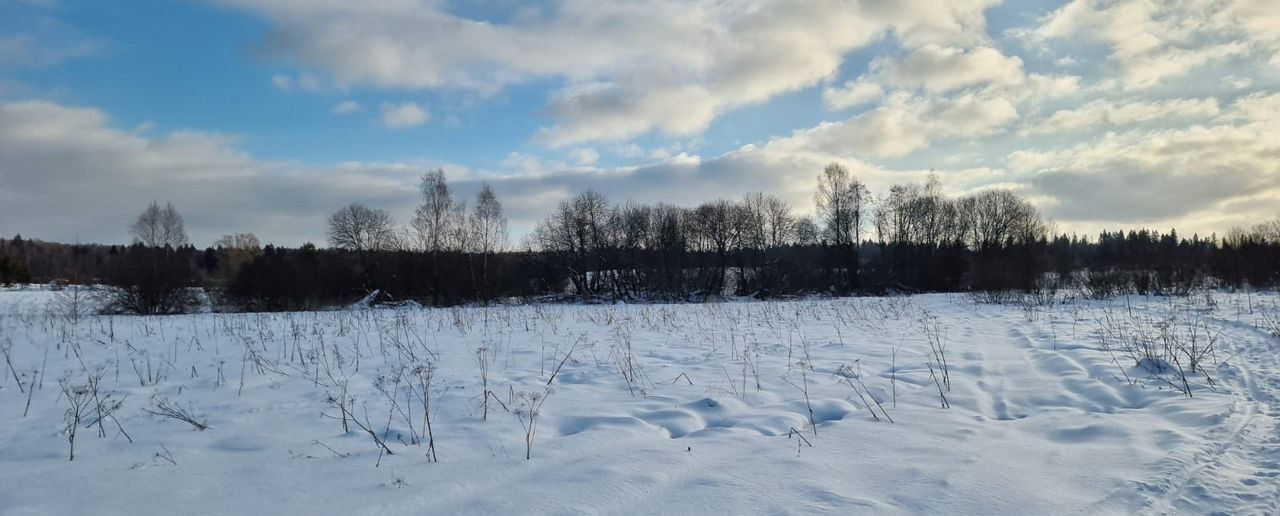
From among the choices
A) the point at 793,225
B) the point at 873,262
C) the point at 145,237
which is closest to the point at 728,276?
the point at 793,225

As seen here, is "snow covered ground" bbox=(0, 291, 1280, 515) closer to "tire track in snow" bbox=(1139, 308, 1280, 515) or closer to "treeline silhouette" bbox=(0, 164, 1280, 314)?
"tire track in snow" bbox=(1139, 308, 1280, 515)

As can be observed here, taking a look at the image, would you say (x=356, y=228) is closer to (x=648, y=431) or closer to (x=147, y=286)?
(x=147, y=286)

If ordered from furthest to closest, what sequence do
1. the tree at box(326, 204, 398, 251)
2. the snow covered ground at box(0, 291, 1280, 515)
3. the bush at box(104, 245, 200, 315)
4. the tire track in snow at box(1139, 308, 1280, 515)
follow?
the tree at box(326, 204, 398, 251)
the bush at box(104, 245, 200, 315)
the snow covered ground at box(0, 291, 1280, 515)
the tire track in snow at box(1139, 308, 1280, 515)

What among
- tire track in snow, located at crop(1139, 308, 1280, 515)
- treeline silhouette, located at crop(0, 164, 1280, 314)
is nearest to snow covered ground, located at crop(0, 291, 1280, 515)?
tire track in snow, located at crop(1139, 308, 1280, 515)

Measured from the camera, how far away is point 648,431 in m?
4.59

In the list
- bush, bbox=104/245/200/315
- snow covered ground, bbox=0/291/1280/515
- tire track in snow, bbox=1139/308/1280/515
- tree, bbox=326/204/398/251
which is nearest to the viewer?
tire track in snow, bbox=1139/308/1280/515

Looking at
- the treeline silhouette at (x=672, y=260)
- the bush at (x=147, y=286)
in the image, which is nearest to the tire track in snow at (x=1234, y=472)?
the treeline silhouette at (x=672, y=260)

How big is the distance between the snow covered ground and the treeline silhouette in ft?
61.1

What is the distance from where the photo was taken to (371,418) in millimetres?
4973

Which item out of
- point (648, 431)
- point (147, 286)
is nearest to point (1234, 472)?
point (648, 431)

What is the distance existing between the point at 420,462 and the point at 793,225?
4945cm

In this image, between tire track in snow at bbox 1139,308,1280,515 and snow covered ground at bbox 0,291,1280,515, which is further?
snow covered ground at bbox 0,291,1280,515

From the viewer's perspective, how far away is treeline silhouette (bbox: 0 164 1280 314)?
25266 millimetres

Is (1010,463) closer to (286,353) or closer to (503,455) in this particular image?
(503,455)
